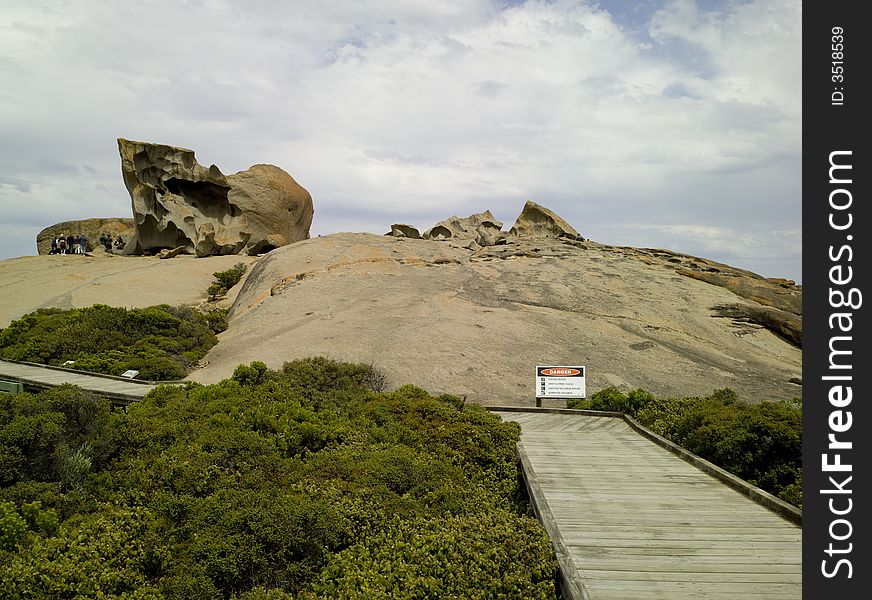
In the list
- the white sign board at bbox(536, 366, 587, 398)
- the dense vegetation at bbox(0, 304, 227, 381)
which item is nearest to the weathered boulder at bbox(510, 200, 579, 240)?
the dense vegetation at bbox(0, 304, 227, 381)

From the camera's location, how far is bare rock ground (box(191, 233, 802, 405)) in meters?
16.3

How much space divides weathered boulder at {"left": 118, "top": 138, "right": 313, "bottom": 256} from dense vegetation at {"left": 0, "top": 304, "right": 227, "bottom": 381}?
16.1 m

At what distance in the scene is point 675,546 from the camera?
5242mm

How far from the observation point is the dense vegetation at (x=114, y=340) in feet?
51.6

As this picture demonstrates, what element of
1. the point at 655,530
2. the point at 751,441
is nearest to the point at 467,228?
the point at 751,441

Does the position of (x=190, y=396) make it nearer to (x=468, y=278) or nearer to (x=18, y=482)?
(x=18, y=482)

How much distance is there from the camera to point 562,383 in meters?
12.5

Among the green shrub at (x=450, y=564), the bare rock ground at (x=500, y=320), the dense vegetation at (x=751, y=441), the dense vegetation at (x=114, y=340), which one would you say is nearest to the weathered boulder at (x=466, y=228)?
the bare rock ground at (x=500, y=320)

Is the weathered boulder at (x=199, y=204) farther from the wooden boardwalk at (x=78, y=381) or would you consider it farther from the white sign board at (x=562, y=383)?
the white sign board at (x=562, y=383)

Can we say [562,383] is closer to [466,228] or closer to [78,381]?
[78,381]

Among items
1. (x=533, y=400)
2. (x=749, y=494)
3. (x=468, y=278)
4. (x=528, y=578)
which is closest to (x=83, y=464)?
(x=528, y=578)

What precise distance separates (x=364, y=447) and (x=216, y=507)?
2.17m

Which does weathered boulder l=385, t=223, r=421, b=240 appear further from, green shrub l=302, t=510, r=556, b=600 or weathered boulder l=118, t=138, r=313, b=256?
green shrub l=302, t=510, r=556, b=600

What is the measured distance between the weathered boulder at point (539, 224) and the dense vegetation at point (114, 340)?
1899cm
